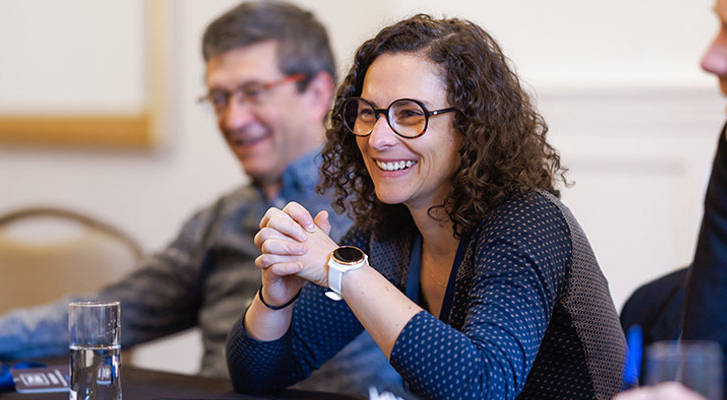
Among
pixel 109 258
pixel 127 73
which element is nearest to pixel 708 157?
pixel 109 258

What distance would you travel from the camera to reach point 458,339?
3.75ft

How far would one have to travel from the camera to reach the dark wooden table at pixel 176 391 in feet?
4.37

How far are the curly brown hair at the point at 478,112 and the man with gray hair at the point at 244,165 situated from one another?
0.71 m

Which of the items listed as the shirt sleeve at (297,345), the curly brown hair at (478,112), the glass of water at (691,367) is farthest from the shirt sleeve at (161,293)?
the glass of water at (691,367)

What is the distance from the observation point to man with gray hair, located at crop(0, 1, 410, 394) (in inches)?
80.7

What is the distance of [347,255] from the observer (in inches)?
48.9

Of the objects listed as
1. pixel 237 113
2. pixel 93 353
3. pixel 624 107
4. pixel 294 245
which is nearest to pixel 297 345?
pixel 294 245

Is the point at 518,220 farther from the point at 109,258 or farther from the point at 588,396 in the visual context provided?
the point at 109,258

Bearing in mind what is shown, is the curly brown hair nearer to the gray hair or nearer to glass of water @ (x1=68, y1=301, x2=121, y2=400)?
glass of water @ (x1=68, y1=301, x2=121, y2=400)

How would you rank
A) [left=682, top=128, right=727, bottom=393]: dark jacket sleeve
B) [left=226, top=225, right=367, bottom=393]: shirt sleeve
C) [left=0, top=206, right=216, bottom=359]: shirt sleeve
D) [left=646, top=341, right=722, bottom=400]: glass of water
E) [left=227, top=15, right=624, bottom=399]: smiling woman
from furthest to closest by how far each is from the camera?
[left=0, top=206, right=216, bottom=359]: shirt sleeve
[left=226, top=225, right=367, bottom=393]: shirt sleeve
[left=227, top=15, right=624, bottom=399]: smiling woman
[left=682, top=128, right=727, bottom=393]: dark jacket sleeve
[left=646, top=341, right=722, bottom=400]: glass of water

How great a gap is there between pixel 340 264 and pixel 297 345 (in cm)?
30

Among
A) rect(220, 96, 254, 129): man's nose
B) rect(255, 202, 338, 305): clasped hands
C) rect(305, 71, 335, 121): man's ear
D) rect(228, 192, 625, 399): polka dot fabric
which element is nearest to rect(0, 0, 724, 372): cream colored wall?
rect(305, 71, 335, 121): man's ear

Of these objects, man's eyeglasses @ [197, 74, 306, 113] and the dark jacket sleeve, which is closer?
the dark jacket sleeve

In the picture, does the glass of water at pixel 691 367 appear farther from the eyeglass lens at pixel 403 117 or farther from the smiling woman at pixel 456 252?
the eyeglass lens at pixel 403 117
